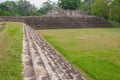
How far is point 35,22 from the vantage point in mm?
28484

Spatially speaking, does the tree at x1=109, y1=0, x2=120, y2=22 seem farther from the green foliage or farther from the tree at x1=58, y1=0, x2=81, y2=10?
the tree at x1=58, y1=0, x2=81, y2=10

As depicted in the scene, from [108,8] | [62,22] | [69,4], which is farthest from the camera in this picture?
[69,4]

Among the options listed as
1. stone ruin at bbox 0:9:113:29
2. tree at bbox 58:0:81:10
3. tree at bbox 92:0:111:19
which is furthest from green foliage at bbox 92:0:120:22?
tree at bbox 58:0:81:10

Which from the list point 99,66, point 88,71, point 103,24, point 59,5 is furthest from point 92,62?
point 59,5

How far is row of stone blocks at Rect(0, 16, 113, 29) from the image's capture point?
91.7 ft

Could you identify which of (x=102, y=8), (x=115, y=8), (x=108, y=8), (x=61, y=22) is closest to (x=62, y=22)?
(x=61, y=22)

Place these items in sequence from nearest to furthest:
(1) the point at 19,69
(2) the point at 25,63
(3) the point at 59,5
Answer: (1) the point at 19,69, (2) the point at 25,63, (3) the point at 59,5

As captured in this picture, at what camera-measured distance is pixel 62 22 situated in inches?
1152

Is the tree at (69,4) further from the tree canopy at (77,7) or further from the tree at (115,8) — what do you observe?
the tree at (115,8)

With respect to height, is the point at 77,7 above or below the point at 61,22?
above

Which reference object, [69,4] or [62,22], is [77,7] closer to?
[69,4]

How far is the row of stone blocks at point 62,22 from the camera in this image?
27938mm

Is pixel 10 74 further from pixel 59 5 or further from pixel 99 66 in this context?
pixel 59 5

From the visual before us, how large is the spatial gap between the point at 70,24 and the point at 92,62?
2234cm
